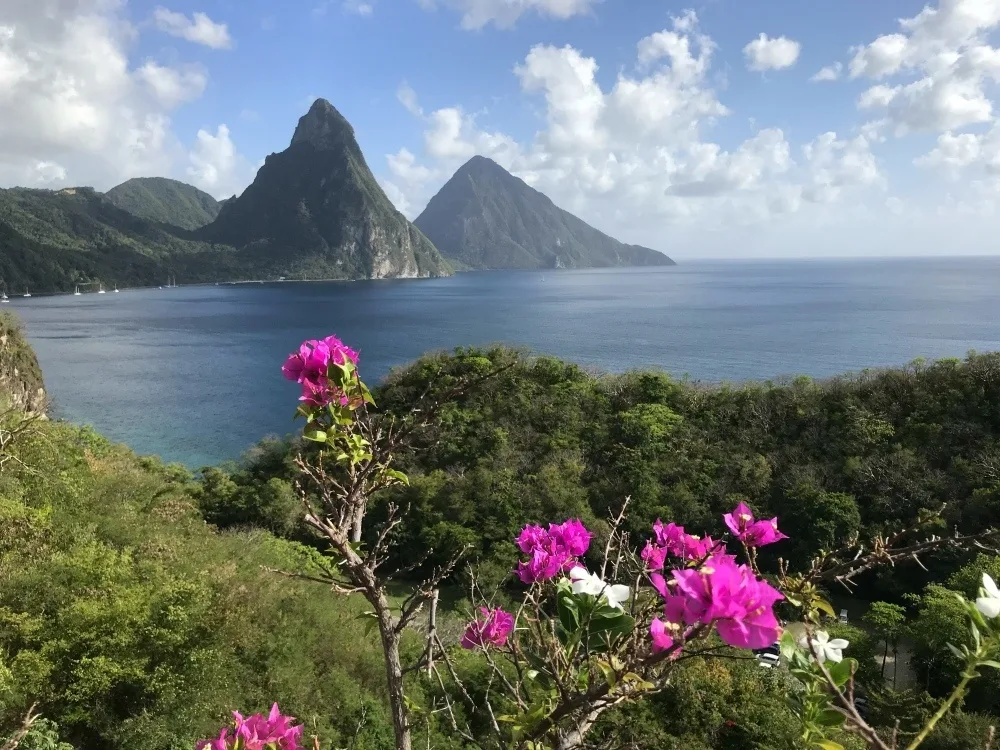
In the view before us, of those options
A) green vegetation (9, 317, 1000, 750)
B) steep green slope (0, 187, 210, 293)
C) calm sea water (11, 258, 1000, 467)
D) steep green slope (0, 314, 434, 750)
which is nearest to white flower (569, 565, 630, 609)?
green vegetation (9, 317, 1000, 750)

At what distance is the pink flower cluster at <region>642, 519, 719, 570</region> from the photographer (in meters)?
1.59

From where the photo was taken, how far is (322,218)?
439ft

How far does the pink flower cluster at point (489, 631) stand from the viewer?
1854mm

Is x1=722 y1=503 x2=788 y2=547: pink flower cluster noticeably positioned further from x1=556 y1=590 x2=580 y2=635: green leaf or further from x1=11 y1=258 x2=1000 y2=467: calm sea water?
x1=11 y1=258 x2=1000 y2=467: calm sea water

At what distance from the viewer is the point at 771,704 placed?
8.72 meters

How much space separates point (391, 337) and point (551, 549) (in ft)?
156

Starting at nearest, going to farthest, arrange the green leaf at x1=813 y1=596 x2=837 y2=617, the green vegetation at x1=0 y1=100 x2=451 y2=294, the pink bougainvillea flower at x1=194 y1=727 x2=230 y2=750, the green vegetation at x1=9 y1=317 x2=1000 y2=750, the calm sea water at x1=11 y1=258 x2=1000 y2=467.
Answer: the green leaf at x1=813 y1=596 x2=837 y2=617, the pink bougainvillea flower at x1=194 y1=727 x2=230 y2=750, the green vegetation at x1=9 y1=317 x2=1000 y2=750, the calm sea water at x1=11 y1=258 x2=1000 y2=467, the green vegetation at x1=0 y1=100 x2=451 y2=294

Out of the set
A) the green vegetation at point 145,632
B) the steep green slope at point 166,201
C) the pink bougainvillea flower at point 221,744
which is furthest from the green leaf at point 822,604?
the steep green slope at point 166,201

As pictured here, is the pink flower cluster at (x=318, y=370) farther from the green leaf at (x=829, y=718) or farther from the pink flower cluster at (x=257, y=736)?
the green leaf at (x=829, y=718)

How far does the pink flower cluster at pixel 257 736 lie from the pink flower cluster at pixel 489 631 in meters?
0.55

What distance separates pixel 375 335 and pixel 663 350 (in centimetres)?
2322

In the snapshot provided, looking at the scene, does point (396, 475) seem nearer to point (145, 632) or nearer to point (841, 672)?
point (841, 672)

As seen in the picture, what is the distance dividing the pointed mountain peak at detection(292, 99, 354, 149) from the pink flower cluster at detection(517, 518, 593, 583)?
15757 cm

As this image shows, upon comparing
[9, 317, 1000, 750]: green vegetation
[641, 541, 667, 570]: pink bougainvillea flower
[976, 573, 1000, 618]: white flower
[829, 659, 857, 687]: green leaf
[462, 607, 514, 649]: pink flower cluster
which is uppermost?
[976, 573, 1000, 618]: white flower
